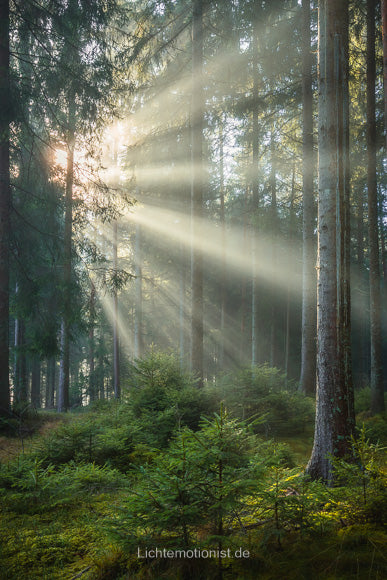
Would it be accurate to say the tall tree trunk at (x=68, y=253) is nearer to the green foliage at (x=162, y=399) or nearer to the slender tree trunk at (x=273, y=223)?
the green foliage at (x=162, y=399)

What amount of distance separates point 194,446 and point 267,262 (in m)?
18.7

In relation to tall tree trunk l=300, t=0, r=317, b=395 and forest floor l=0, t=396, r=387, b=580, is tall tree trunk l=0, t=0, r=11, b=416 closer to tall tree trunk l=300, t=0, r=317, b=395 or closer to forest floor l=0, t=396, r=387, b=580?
forest floor l=0, t=396, r=387, b=580

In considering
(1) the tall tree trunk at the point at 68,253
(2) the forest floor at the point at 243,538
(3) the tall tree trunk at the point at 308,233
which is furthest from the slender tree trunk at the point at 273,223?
(2) the forest floor at the point at 243,538

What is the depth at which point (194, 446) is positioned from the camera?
2.40m

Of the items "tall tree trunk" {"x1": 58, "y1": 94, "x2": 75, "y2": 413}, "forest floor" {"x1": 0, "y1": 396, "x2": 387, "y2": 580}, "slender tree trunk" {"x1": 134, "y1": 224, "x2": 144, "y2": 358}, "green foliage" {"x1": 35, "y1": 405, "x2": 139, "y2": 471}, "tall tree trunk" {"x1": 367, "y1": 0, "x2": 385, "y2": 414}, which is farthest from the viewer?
"slender tree trunk" {"x1": 134, "y1": 224, "x2": 144, "y2": 358}

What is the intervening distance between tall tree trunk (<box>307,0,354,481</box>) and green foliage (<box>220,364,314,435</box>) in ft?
11.8

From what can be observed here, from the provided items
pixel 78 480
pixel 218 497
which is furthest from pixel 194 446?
pixel 78 480

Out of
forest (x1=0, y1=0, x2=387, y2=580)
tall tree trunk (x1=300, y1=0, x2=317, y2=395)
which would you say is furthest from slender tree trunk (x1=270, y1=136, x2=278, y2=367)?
tall tree trunk (x1=300, y1=0, x2=317, y2=395)

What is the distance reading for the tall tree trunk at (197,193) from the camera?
1006 cm

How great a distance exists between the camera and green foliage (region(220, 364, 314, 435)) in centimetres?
766

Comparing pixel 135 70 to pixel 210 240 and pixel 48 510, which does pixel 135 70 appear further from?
pixel 48 510

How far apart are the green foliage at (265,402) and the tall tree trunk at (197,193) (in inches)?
79.9

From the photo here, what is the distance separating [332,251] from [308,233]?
7.36 metres

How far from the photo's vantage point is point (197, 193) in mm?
10391
